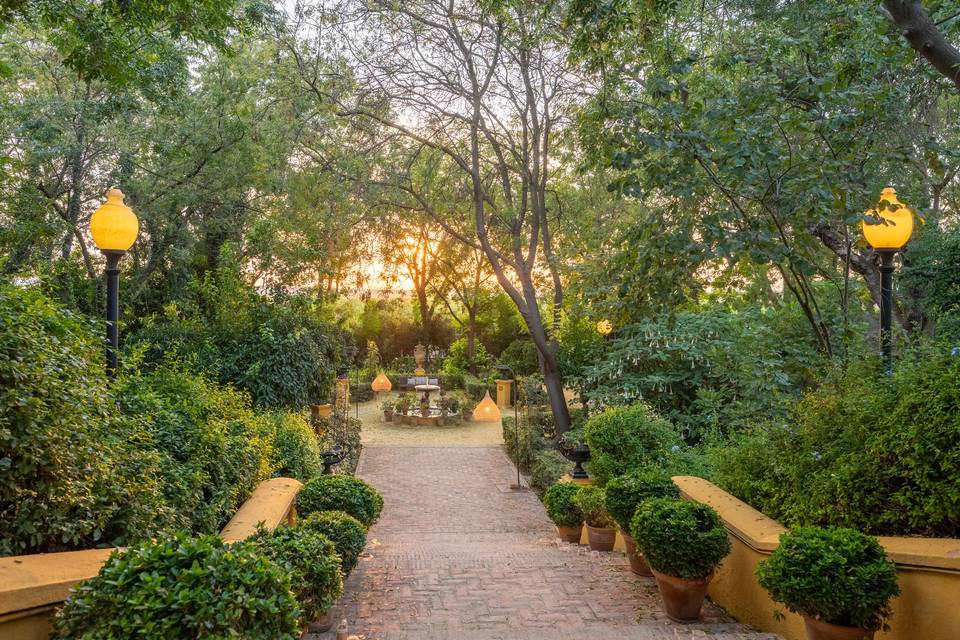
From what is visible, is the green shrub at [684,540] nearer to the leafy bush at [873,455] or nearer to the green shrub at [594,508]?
the leafy bush at [873,455]

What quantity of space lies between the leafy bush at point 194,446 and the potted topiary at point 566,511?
383 centimetres

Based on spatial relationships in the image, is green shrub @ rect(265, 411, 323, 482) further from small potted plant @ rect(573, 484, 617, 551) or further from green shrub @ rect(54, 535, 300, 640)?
green shrub @ rect(54, 535, 300, 640)

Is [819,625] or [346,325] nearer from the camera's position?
[819,625]

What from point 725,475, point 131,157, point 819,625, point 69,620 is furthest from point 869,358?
point 131,157

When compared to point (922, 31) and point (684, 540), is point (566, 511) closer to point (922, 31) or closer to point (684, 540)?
point (684, 540)

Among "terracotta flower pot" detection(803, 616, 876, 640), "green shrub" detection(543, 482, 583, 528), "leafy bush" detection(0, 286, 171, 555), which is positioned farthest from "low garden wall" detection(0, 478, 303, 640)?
"green shrub" detection(543, 482, 583, 528)

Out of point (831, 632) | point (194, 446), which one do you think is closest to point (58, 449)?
point (194, 446)

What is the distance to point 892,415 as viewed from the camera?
3.70 metres

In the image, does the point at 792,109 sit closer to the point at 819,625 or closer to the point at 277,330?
the point at 819,625

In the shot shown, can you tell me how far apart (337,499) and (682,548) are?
3192mm

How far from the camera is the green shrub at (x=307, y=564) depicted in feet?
11.9

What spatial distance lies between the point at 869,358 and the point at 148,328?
11.5 meters

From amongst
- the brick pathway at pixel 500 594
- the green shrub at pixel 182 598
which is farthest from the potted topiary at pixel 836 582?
the green shrub at pixel 182 598

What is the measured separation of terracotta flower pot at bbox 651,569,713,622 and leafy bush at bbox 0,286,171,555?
10.7ft
